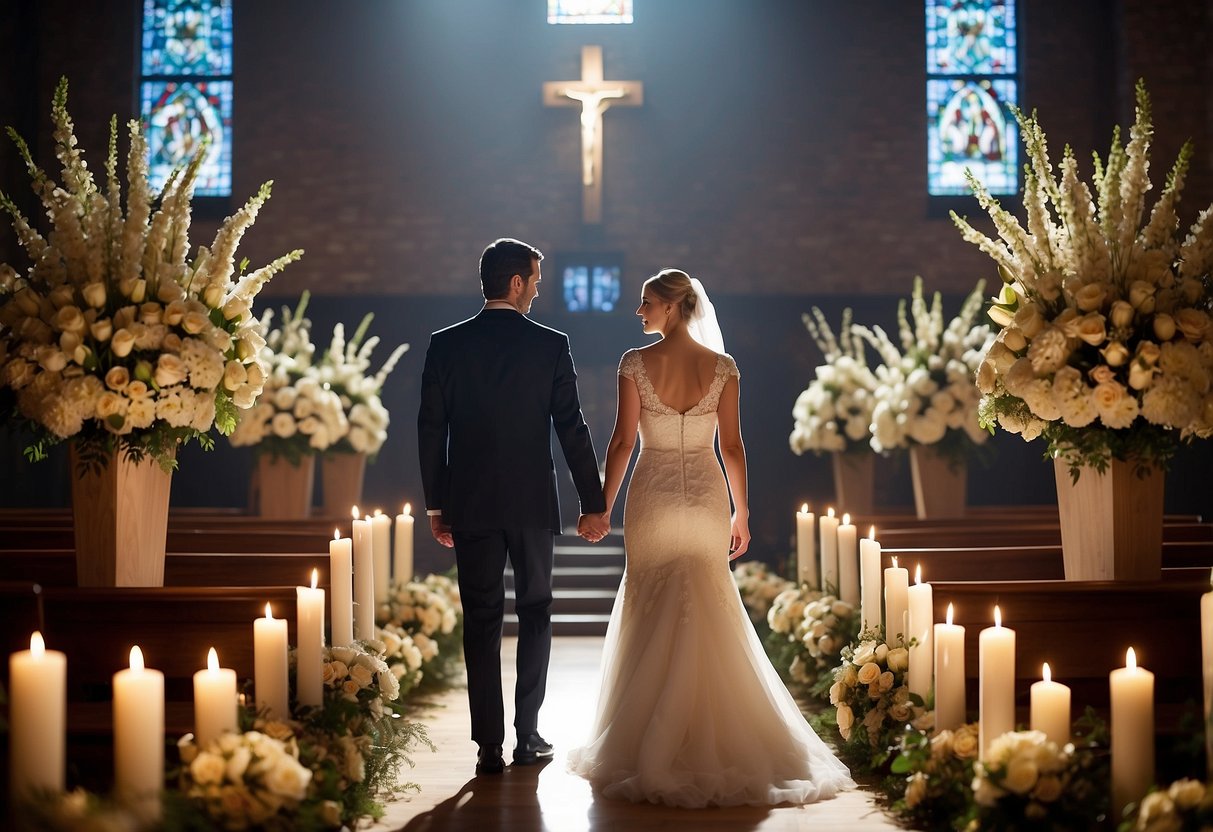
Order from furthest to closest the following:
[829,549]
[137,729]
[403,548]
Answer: [403,548] → [829,549] → [137,729]

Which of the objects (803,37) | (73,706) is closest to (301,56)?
(803,37)

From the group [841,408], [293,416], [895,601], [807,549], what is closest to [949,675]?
[895,601]

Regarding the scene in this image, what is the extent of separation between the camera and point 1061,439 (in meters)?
4.11

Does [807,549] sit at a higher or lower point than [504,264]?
lower

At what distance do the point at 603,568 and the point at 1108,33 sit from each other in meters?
6.49

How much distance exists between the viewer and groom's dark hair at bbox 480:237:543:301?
4.41 meters

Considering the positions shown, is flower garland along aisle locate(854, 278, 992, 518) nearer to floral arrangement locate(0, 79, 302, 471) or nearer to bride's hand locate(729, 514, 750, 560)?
bride's hand locate(729, 514, 750, 560)

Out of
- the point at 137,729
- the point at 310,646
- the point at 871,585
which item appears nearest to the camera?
the point at 137,729

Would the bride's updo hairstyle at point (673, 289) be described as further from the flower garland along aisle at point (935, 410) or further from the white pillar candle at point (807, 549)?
the flower garland along aisle at point (935, 410)

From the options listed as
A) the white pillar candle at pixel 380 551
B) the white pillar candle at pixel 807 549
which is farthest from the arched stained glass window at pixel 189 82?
the white pillar candle at pixel 807 549

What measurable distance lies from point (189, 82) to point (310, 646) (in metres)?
9.32

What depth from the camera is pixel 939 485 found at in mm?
7605

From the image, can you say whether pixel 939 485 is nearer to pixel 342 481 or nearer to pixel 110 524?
pixel 342 481

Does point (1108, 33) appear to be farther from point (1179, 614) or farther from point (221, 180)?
point (1179, 614)
